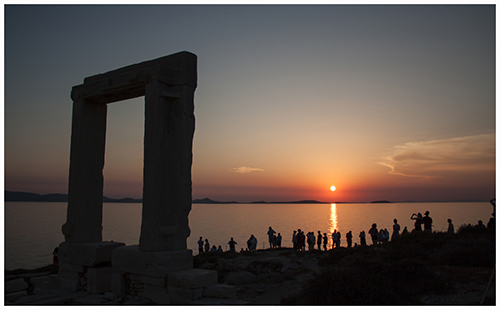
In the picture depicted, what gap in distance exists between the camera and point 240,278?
43.0 ft

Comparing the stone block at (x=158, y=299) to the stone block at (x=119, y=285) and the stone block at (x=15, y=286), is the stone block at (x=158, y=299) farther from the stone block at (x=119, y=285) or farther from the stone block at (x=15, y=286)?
the stone block at (x=15, y=286)

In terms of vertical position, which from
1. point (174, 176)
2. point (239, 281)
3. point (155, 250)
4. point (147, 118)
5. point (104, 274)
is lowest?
point (239, 281)

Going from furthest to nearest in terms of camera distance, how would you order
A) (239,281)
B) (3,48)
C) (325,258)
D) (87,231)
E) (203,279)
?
(325,258)
(239,281)
(87,231)
(203,279)
(3,48)

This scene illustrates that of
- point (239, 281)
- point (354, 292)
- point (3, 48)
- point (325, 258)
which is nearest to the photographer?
point (3, 48)

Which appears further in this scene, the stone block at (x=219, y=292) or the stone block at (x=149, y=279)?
the stone block at (x=149, y=279)

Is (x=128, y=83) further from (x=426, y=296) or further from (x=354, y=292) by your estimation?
(x=426, y=296)

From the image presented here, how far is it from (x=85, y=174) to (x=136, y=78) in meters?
3.09

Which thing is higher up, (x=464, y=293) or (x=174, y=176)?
(x=174, y=176)

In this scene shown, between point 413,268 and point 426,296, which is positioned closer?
point 426,296

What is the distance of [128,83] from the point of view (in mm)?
9953

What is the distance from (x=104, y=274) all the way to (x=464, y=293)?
8.67 metres

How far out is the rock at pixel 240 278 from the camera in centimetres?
1294

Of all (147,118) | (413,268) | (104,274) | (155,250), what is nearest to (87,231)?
(104,274)

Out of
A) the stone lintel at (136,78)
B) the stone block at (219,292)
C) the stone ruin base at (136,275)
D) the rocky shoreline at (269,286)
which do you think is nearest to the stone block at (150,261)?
the stone ruin base at (136,275)
